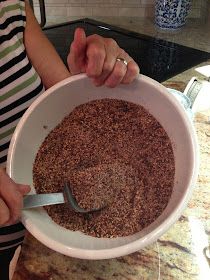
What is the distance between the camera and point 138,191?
539 mm

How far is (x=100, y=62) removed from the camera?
50 cm

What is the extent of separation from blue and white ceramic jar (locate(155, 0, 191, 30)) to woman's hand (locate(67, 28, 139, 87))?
980 millimetres

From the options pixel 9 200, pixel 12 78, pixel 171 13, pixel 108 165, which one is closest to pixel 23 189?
pixel 9 200

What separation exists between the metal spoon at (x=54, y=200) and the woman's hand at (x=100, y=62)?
0.59ft

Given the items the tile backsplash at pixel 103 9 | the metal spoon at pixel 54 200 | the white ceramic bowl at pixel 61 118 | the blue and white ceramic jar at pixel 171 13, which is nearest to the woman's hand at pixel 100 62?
the white ceramic bowl at pixel 61 118

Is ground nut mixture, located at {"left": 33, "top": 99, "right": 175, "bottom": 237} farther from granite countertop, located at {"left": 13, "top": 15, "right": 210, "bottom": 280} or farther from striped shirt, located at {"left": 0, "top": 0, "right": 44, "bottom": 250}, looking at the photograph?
striped shirt, located at {"left": 0, "top": 0, "right": 44, "bottom": 250}

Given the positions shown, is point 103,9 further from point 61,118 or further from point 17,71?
point 61,118

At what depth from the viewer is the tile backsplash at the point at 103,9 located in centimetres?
152

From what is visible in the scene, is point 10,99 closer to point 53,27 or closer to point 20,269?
point 20,269

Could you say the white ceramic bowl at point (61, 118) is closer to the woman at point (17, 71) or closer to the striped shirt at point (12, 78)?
the woman at point (17, 71)

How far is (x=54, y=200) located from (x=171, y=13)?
1168 millimetres

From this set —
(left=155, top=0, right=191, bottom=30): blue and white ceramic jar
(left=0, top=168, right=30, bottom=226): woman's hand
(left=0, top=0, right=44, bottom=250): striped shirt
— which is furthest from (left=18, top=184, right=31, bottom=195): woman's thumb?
(left=155, top=0, right=191, bottom=30): blue and white ceramic jar

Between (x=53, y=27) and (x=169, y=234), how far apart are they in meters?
1.17

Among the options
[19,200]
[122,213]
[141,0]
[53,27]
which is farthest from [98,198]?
[141,0]
